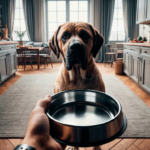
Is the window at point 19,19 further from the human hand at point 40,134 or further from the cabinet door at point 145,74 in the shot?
the human hand at point 40,134

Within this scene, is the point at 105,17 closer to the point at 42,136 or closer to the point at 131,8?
the point at 131,8

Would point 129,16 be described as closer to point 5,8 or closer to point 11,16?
point 11,16

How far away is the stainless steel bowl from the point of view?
1.36 ft

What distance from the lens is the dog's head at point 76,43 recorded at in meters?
0.97

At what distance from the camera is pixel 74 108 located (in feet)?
2.14

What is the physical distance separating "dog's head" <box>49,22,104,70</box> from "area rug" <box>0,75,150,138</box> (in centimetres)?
102

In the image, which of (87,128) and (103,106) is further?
(103,106)

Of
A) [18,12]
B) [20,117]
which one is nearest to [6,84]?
[20,117]

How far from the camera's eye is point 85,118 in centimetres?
57

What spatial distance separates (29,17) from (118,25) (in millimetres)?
4084

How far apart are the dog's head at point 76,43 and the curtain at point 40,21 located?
6240 millimetres

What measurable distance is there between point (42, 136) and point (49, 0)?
7.60 metres

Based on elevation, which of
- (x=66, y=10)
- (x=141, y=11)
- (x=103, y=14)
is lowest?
(x=141, y=11)

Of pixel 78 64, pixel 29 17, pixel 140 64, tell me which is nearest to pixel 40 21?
pixel 29 17
